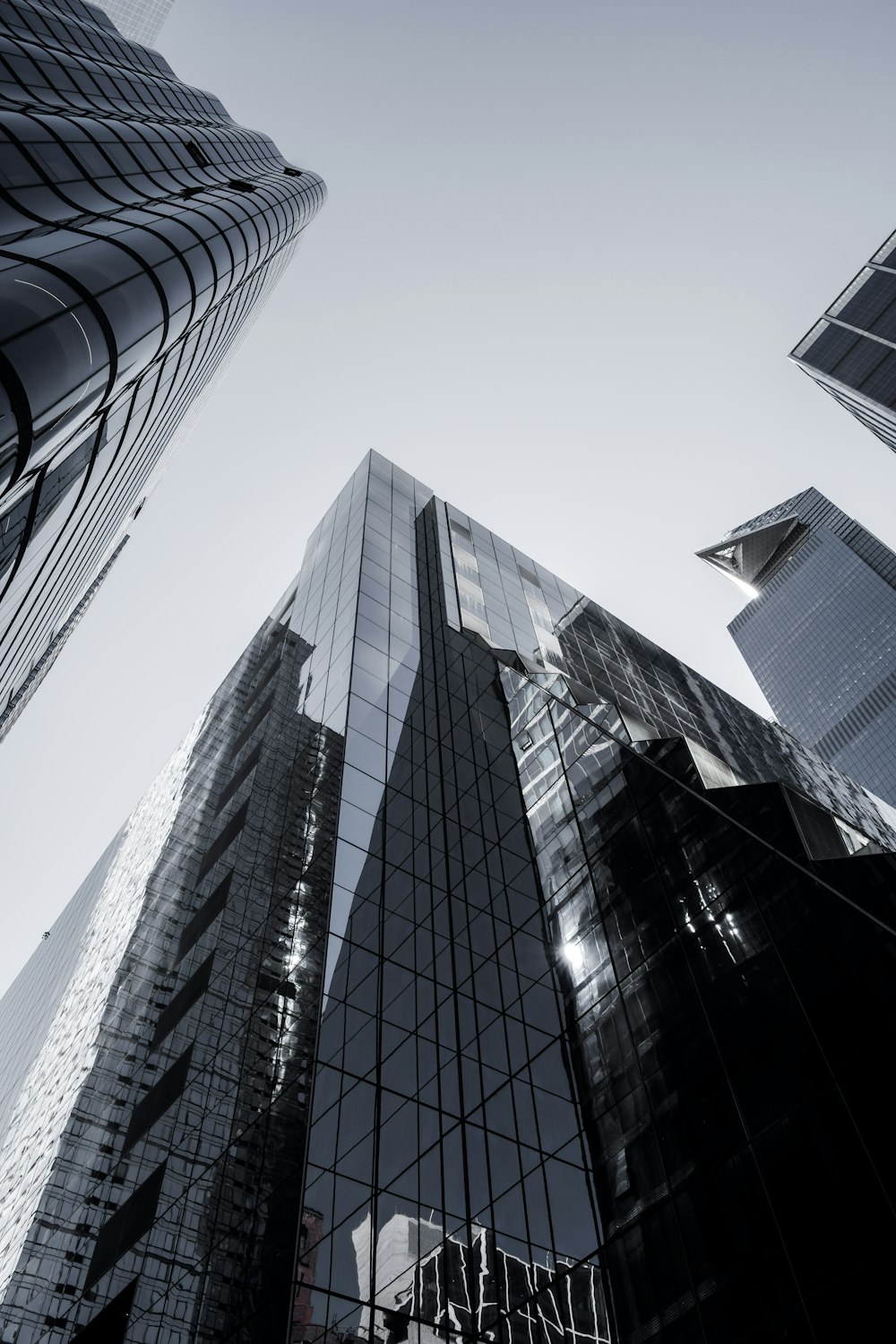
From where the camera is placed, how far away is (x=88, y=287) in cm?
1271

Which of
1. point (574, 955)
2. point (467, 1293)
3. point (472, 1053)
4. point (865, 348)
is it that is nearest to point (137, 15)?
point (865, 348)

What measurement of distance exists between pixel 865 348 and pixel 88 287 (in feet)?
518

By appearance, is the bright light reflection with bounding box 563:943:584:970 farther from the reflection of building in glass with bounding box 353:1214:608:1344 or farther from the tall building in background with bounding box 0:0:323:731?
the tall building in background with bounding box 0:0:323:731

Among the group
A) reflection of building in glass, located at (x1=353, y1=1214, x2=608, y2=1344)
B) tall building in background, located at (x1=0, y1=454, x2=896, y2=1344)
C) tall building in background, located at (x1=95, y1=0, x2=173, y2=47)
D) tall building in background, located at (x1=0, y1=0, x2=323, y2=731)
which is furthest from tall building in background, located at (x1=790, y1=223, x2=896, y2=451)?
reflection of building in glass, located at (x1=353, y1=1214, x2=608, y2=1344)

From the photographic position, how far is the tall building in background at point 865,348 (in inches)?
5290

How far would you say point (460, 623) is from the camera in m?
40.0

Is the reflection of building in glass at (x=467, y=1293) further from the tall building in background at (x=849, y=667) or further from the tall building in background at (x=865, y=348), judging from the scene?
the tall building in background at (x=849, y=667)

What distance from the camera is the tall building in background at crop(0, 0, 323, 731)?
11273 mm

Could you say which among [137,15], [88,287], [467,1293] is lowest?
[467,1293]

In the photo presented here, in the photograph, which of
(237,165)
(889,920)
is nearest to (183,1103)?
(889,920)

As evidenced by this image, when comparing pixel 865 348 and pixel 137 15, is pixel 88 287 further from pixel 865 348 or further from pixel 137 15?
pixel 865 348

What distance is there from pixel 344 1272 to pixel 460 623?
27.8 metres

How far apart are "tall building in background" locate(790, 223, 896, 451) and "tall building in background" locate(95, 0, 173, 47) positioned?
12146 cm

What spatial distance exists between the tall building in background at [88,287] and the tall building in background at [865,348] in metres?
124
